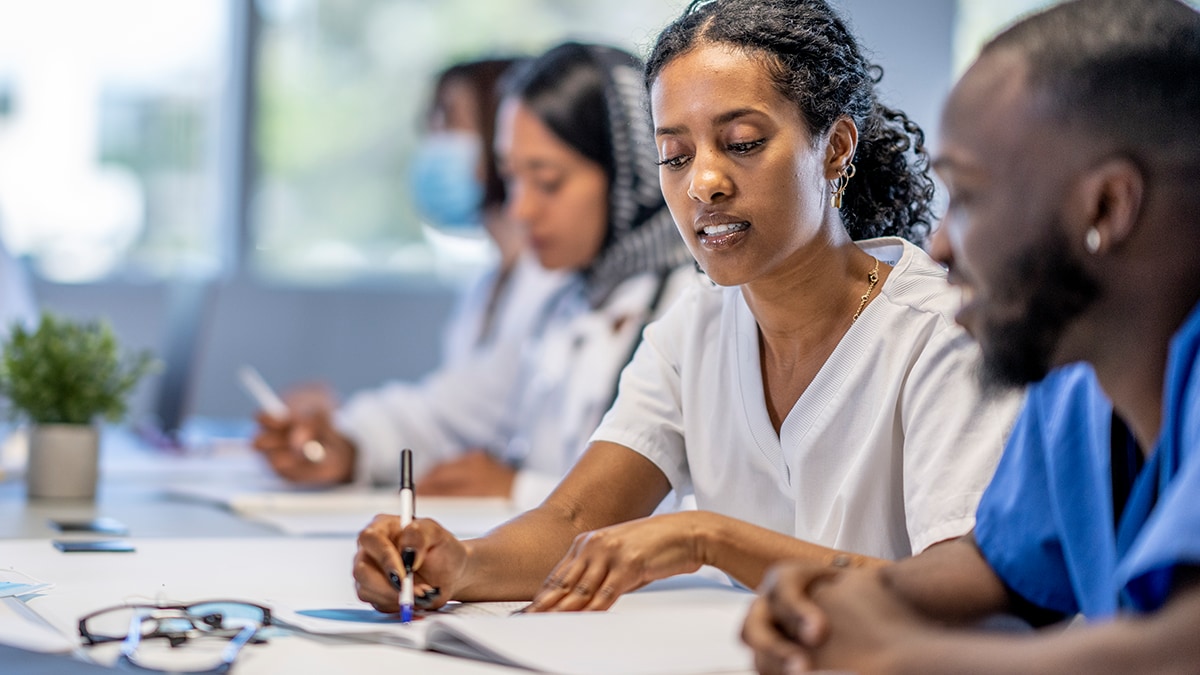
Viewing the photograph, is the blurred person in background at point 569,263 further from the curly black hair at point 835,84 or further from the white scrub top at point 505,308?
the curly black hair at point 835,84

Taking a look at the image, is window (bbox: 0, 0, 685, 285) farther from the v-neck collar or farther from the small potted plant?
the v-neck collar

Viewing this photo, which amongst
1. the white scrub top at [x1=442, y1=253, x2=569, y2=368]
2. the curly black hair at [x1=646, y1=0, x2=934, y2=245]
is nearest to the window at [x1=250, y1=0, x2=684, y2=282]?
the white scrub top at [x1=442, y1=253, x2=569, y2=368]

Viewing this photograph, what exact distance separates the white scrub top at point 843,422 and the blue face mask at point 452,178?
1.95 meters

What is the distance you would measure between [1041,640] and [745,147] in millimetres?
798

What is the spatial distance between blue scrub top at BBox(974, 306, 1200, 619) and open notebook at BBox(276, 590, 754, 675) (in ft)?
0.85

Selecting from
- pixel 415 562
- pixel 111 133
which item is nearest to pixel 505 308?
pixel 415 562

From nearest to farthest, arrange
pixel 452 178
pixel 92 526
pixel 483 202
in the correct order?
pixel 92 526
pixel 483 202
pixel 452 178

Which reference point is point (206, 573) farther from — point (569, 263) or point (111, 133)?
point (111, 133)

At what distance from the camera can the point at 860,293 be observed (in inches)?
61.6

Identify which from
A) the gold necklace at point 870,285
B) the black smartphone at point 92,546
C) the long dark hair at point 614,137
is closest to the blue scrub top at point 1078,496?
the gold necklace at point 870,285

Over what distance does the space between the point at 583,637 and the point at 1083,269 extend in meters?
0.51

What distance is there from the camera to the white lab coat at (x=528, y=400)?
2.58m

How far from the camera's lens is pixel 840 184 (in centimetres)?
161

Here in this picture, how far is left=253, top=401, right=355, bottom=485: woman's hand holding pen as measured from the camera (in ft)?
8.77
